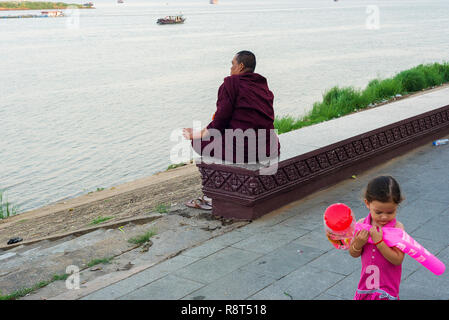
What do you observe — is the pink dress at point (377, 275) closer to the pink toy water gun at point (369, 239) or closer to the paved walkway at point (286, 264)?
the pink toy water gun at point (369, 239)

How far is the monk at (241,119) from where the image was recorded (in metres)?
5.37

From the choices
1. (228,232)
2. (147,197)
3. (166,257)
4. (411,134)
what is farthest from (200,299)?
(147,197)

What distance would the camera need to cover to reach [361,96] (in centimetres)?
1509

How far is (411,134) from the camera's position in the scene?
7.59 meters

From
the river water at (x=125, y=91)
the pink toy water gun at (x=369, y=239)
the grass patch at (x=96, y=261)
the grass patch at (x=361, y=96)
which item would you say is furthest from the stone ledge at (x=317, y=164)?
the river water at (x=125, y=91)

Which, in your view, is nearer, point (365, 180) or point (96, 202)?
point (365, 180)

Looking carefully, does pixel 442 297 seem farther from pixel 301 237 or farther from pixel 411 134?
pixel 411 134

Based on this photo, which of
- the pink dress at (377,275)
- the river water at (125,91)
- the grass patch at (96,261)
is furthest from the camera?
the river water at (125,91)

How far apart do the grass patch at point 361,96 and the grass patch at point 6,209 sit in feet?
19.4

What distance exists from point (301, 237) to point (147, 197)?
4841mm

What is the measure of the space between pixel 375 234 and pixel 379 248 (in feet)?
0.23

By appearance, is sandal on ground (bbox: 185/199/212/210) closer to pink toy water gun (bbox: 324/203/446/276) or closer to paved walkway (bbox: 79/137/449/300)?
paved walkway (bbox: 79/137/449/300)

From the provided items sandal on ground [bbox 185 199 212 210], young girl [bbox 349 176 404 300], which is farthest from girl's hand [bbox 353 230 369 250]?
sandal on ground [bbox 185 199 212 210]
